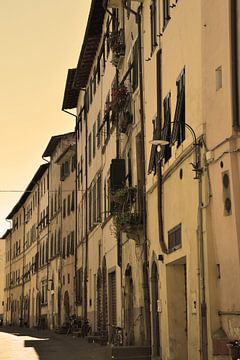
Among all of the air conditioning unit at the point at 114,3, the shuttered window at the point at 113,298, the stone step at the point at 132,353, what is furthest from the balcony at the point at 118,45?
the stone step at the point at 132,353

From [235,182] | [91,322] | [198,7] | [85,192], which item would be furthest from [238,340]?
[85,192]

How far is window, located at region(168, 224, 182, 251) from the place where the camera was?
50.3 ft

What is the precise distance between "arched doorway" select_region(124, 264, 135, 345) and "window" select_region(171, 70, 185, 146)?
331 inches

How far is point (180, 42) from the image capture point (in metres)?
15.4

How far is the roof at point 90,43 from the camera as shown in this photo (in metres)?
31.7

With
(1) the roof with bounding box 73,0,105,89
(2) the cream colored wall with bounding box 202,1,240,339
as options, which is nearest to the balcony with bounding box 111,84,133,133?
(1) the roof with bounding box 73,0,105,89

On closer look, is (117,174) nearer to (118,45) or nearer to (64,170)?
(118,45)

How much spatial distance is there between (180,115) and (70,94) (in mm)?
29441

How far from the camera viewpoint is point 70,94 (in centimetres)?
4412

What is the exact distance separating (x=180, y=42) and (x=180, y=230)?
13.5 feet

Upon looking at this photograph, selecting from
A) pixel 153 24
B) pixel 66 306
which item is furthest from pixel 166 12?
pixel 66 306

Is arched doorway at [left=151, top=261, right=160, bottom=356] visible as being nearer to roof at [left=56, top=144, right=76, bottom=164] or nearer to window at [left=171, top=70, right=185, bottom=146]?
window at [left=171, top=70, right=185, bottom=146]

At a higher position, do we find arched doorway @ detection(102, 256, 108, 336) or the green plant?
the green plant

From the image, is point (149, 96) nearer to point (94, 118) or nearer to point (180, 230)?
point (180, 230)
